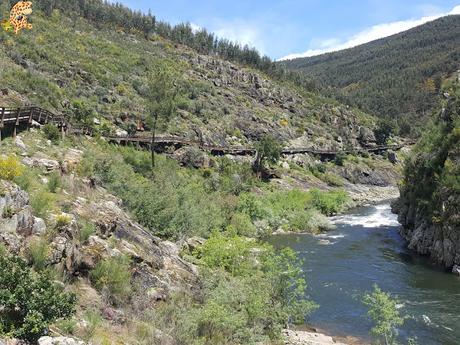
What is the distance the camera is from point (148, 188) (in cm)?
3809

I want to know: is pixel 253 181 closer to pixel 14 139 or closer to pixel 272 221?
pixel 272 221

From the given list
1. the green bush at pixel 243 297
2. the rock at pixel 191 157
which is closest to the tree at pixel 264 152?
the rock at pixel 191 157

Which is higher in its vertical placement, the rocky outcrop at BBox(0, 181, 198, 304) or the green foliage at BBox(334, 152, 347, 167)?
the green foliage at BBox(334, 152, 347, 167)

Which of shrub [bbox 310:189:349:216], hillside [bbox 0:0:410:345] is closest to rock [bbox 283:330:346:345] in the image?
hillside [bbox 0:0:410:345]

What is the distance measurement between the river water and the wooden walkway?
80.0ft

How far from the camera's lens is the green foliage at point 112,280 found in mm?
16688

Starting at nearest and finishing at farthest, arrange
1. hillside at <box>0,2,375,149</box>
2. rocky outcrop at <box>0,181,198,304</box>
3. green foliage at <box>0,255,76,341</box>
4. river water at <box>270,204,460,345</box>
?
1. green foliage at <box>0,255,76,341</box>
2. rocky outcrop at <box>0,181,198,304</box>
3. river water at <box>270,204,460,345</box>
4. hillside at <box>0,2,375,149</box>

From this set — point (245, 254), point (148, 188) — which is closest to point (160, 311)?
point (245, 254)

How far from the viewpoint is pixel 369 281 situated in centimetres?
3584

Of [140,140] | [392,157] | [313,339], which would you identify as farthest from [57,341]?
[392,157]

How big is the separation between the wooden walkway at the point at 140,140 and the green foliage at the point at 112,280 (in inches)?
668

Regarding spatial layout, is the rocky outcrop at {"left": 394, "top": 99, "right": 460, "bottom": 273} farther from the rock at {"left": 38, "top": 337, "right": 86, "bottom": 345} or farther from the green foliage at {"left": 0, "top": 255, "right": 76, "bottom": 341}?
the rock at {"left": 38, "top": 337, "right": 86, "bottom": 345}

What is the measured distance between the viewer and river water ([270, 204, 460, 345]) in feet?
87.6

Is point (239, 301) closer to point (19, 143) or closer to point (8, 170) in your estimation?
point (8, 170)
